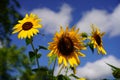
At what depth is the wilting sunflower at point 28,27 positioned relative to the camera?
10.5ft

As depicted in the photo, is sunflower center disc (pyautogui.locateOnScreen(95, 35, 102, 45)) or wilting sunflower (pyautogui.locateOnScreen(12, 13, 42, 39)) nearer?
wilting sunflower (pyautogui.locateOnScreen(12, 13, 42, 39))

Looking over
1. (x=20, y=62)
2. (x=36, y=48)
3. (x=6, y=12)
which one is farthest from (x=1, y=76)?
(x=36, y=48)

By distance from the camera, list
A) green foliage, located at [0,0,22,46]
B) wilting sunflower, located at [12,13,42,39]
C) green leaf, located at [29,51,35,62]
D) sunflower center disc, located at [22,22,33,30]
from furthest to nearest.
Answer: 1. green foliage, located at [0,0,22,46]
2. sunflower center disc, located at [22,22,33,30]
3. wilting sunflower, located at [12,13,42,39]
4. green leaf, located at [29,51,35,62]

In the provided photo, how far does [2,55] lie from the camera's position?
101 ft

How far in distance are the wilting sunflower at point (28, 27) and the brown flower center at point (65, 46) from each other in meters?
0.36

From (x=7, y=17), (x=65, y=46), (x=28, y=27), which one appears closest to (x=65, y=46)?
(x=65, y=46)

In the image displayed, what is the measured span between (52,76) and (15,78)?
33244mm

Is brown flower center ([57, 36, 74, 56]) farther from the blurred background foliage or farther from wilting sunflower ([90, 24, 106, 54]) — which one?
the blurred background foliage

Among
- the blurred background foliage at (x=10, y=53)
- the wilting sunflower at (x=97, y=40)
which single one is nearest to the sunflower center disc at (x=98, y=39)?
the wilting sunflower at (x=97, y=40)

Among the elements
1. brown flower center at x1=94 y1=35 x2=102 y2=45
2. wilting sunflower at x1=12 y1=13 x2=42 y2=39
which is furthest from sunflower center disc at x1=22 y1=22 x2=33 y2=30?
brown flower center at x1=94 y1=35 x2=102 y2=45

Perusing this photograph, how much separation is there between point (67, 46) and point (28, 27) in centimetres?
63

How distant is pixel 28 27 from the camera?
342cm

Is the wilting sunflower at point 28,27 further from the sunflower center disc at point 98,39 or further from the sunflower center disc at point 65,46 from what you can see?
the sunflower center disc at point 98,39

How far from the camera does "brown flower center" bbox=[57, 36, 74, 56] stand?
2841 millimetres
